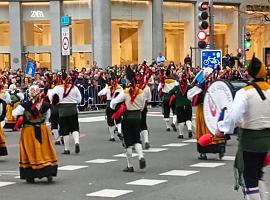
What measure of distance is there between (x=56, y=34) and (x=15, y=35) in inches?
108

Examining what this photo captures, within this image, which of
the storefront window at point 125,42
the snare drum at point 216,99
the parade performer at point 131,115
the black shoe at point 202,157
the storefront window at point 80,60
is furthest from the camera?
the storefront window at point 125,42

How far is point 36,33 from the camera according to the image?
141 feet

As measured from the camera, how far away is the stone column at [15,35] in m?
42.3

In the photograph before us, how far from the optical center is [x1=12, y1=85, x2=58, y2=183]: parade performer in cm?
1142

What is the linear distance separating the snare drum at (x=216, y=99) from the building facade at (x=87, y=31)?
3102cm

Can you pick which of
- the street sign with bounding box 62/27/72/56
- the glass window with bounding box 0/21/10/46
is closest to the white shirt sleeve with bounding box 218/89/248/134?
the street sign with bounding box 62/27/72/56

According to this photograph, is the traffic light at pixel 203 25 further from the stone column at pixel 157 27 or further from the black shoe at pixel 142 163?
the stone column at pixel 157 27

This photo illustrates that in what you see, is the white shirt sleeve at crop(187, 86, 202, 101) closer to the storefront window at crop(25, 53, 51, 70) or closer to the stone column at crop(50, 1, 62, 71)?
the stone column at crop(50, 1, 62, 71)

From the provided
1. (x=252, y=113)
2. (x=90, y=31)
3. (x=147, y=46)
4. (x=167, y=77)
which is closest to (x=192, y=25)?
(x=147, y=46)

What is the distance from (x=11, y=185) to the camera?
1137 centimetres

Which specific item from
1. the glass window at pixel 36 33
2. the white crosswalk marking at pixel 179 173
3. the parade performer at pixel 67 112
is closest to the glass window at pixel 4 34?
the glass window at pixel 36 33

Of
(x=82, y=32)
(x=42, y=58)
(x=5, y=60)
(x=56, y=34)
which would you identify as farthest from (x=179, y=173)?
(x=5, y=60)

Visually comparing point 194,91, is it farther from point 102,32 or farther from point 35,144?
point 102,32

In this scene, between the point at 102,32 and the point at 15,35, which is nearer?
the point at 102,32
